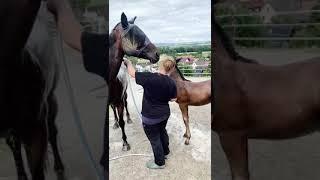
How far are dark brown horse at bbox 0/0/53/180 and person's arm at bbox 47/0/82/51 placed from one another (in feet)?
0.29

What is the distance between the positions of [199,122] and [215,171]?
236 millimetres

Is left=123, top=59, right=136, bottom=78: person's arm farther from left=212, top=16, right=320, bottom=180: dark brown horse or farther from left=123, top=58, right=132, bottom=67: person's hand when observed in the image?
left=212, top=16, right=320, bottom=180: dark brown horse

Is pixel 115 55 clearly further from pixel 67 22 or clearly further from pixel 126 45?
pixel 67 22

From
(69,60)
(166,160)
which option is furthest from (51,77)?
(166,160)

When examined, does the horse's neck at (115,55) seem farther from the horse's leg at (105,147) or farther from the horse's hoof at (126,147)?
→ the horse's hoof at (126,147)

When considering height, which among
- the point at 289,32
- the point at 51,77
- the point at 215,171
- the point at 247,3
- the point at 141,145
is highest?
the point at 247,3

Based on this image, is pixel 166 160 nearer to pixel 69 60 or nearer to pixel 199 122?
pixel 199 122

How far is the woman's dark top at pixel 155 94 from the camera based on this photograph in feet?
6.11

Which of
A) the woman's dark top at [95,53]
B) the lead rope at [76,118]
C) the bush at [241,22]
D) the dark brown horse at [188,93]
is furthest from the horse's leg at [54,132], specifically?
the bush at [241,22]

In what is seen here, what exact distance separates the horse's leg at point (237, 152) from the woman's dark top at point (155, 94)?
0.28m

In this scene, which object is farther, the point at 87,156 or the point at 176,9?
the point at 87,156

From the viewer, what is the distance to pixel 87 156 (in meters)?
Answer: 2.03

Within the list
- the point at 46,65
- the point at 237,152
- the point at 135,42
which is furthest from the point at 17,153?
the point at 237,152

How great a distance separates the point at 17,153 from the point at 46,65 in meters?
0.49
